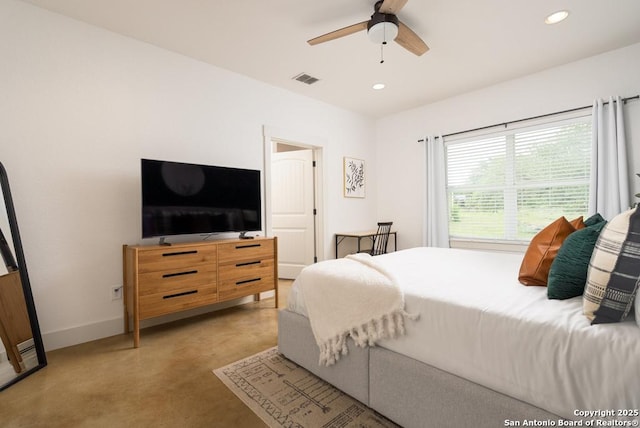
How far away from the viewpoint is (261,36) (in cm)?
270

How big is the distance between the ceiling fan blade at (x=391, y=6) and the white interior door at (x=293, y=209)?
246 centimetres

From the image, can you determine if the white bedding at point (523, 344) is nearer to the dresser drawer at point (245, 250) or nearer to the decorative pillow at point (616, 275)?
the decorative pillow at point (616, 275)

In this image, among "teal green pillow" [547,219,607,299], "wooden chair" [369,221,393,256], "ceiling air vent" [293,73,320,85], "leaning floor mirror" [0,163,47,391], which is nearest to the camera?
"teal green pillow" [547,219,607,299]

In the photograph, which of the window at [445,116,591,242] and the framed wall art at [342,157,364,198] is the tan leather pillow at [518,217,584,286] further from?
the framed wall art at [342,157,364,198]

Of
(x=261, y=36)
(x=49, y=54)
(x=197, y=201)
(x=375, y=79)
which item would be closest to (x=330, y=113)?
(x=375, y=79)

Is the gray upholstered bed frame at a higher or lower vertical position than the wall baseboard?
higher

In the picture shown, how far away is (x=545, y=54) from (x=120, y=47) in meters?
4.09

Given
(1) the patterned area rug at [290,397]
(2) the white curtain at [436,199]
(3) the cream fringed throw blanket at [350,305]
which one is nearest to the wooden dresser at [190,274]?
(1) the patterned area rug at [290,397]

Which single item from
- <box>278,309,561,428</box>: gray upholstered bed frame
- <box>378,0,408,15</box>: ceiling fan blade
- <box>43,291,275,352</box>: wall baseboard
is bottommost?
<box>43,291,275,352</box>: wall baseboard

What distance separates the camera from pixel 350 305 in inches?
63.3

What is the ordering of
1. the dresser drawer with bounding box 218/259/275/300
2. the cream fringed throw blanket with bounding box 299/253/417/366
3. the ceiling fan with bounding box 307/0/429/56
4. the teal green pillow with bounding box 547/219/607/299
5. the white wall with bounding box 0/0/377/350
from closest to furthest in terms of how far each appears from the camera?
the teal green pillow with bounding box 547/219/607/299
the cream fringed throw blanket with bounding box 299/253/417/366
the ceiling fan with bounding box 307/0/429/56
the white wall with bounding box 0/0/377/350
the dresser drawer with bounding box 218/259/275/300

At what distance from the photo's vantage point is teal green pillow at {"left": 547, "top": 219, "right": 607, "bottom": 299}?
4.13ft

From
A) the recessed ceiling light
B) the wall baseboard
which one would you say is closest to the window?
the recessed ceiling light

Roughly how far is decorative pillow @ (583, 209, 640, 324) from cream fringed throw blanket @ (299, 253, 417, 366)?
648mm
